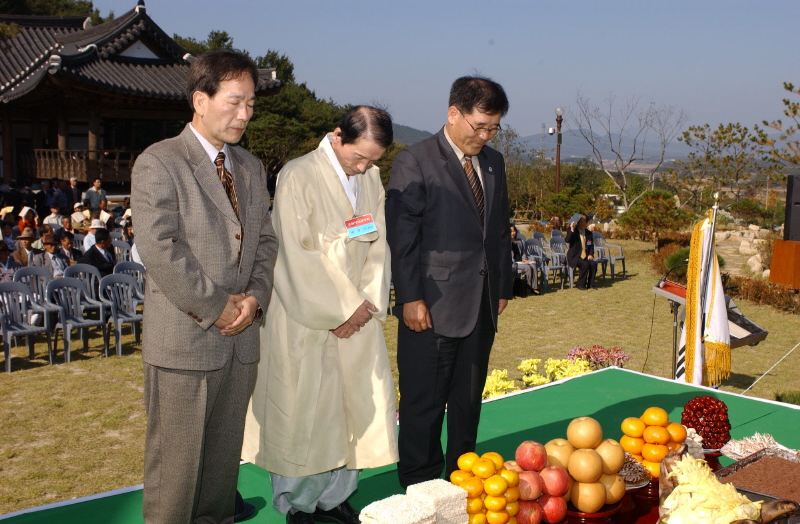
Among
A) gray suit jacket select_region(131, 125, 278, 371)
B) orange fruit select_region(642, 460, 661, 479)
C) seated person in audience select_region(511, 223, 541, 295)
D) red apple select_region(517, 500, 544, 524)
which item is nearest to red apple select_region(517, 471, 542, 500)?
red apple select_region(517, 500, 544, 524)

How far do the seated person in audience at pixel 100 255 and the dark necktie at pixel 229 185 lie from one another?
6.54 metres

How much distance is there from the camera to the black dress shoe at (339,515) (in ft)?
9.94

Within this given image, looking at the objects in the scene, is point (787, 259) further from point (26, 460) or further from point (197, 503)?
point (26, 460)

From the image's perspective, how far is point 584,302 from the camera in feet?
37.8

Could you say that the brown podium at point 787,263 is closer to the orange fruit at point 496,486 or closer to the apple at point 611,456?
the apple at point 611,456

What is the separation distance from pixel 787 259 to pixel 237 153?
3.92 metres

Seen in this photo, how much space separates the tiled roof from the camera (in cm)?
1767

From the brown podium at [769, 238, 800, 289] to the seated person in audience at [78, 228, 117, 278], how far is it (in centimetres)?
677

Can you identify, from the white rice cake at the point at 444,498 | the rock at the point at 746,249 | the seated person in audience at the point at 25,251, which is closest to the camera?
the white rice cake at the point at 444,498

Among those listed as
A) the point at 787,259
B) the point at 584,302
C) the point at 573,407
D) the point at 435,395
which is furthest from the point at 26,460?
the point at 584,302

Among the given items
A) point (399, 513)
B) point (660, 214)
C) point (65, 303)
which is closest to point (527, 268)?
point (65, 303)

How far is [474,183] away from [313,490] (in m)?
1.45

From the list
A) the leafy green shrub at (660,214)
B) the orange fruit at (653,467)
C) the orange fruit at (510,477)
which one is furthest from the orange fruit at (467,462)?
the leafy green shrub at (660,214)

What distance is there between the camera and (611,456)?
2.79 m
